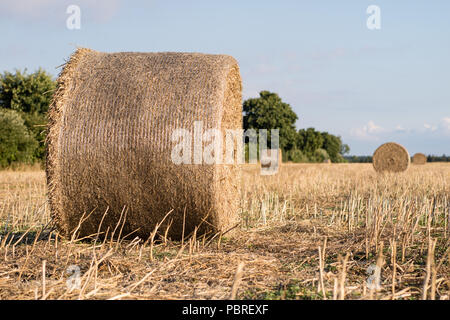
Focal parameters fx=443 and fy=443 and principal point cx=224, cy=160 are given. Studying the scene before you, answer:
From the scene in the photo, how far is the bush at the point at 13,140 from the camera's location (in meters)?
19.8

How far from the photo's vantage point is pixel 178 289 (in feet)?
11.7

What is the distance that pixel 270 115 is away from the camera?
1668 inches

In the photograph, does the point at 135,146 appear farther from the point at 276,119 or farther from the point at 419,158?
the point at 276,119

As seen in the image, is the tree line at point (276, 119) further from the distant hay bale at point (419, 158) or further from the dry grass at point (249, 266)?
the dry grass at point (249, 266)

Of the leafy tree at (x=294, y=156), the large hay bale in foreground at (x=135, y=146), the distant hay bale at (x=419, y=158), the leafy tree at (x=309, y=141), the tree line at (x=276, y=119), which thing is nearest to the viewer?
the large hay bale in foreground at (x=135, y=146)

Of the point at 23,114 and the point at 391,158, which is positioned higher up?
the point at 23,114

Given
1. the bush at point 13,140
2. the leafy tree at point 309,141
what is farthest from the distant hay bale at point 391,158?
the leafy tree at point 309,141

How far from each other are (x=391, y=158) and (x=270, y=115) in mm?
25979

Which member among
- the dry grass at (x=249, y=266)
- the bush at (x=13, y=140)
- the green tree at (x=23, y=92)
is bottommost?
the dry grass at (x=249, y=266)

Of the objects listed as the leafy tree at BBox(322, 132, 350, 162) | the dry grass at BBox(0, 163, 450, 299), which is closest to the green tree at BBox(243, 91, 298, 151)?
the leafy tree at BBox(322, 132, 350, 162)

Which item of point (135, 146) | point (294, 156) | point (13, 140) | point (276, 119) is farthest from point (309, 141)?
point (135, 146)

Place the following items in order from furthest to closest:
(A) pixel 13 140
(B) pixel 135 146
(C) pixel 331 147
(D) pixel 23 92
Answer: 1. (C) pixel 331 147
2. (D) pixel 23 92
3. (A) pixel 13 140
4. (B) pixel 135 146

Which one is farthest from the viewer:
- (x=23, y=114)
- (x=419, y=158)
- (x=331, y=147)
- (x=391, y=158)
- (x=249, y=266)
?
(x=331, y=147)

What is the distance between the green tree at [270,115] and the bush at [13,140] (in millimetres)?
24586
